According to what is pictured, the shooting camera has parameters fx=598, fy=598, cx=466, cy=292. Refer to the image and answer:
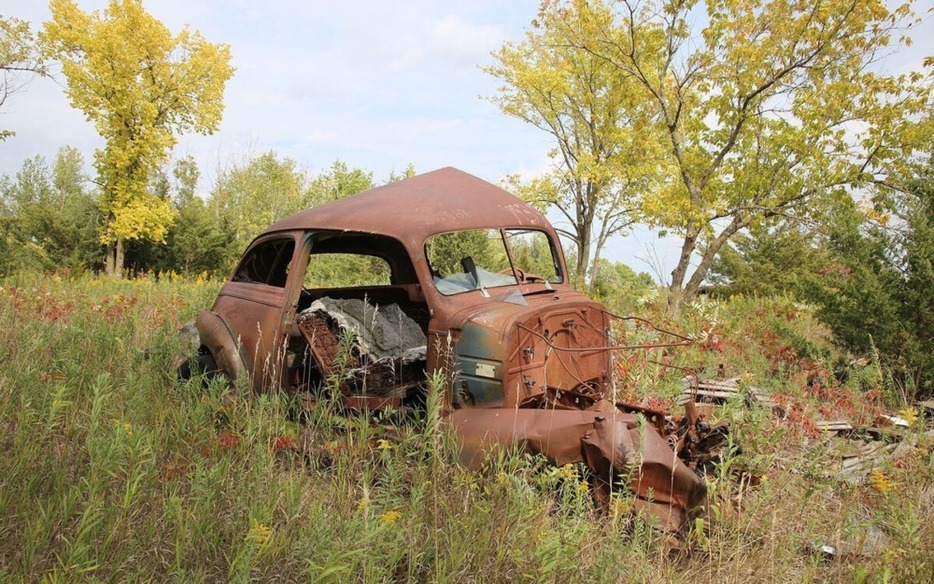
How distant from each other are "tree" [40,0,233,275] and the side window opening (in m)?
24.9

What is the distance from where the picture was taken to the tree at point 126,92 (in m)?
27.2

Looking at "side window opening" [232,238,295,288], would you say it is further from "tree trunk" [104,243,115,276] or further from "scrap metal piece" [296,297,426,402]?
"tree trunk" [104,243,115,276]

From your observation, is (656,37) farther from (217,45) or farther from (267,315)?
(217,45)

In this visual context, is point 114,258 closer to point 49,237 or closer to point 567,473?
point 49,237

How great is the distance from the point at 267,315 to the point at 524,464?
2.49 metres

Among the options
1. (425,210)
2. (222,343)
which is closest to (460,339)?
(425,210)

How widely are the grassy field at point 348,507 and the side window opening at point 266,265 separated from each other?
3.71 ft

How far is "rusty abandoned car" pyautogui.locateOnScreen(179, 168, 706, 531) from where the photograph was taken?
3174mm

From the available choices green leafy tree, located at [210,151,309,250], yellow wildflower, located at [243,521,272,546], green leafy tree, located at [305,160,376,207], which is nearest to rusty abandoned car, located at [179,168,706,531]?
yellow wildflower, located at [243,521,272,546]

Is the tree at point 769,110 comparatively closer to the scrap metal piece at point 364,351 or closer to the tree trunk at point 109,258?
the scrap metal piece at point 364,351

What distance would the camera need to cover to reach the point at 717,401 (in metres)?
5.80

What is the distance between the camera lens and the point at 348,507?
9.64 ft

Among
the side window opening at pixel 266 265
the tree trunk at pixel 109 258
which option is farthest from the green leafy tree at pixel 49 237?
the side window opening at pixel 266 265

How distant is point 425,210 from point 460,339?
1055 mm
